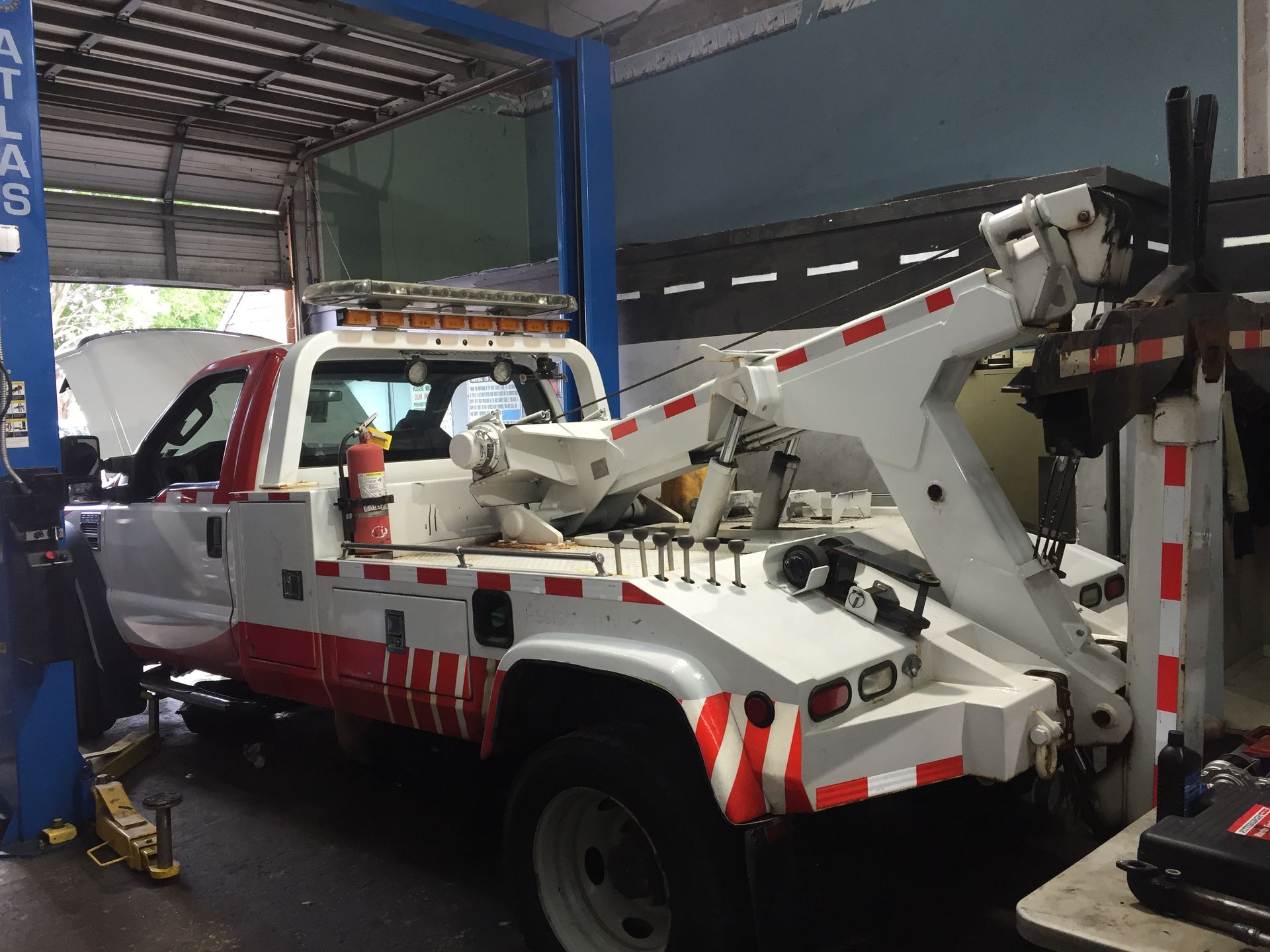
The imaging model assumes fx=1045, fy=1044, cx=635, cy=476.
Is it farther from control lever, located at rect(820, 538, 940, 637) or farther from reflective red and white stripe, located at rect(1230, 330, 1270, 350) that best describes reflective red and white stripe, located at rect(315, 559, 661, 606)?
reflective red and white stripe, located at rect(1230, 330, 1270, 350)

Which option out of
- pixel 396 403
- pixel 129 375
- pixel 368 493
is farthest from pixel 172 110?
pixel 368 493

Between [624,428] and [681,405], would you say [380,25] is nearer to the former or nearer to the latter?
[624,428]

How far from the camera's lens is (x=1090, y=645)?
9.55ft

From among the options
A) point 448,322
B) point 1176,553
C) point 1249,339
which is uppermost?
point 448,322

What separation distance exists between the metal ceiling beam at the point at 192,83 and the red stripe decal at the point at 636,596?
762 centimetres

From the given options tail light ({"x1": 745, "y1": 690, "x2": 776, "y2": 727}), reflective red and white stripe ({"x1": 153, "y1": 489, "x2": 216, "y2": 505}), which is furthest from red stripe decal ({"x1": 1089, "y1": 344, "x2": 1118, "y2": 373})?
reflective red and white stripe ({"x1": 153, "y1": 489, "x2": 216, "y2": 505})

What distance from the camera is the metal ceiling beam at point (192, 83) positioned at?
26.8ft

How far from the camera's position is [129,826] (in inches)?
162

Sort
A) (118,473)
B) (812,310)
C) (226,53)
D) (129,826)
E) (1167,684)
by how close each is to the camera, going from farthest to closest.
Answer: (226,53) → (118,473) → (129,826) → (812,310) → (1167,684)

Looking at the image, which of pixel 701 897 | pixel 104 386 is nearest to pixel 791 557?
pixel 701 897

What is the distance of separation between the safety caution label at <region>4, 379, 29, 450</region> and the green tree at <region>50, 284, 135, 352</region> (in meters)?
15.0

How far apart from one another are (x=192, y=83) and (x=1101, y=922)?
9.37m

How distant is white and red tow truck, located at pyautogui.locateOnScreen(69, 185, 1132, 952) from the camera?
2.56 meters

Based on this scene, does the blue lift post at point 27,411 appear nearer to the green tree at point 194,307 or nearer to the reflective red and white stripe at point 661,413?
the reflective red and white stripe at point 661,413
